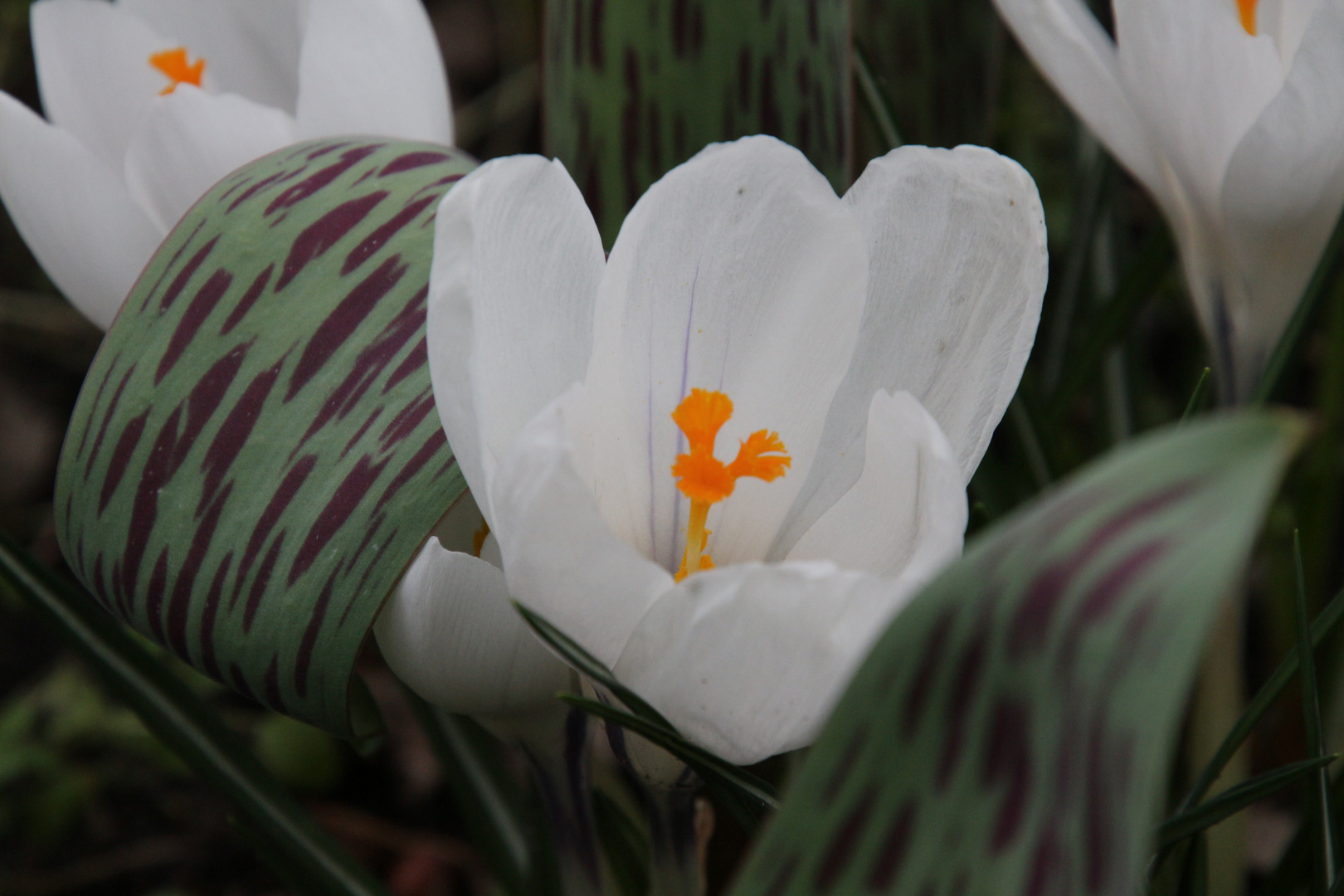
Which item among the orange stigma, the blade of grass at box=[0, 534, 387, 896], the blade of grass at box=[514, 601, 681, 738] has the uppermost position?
the orange stigma

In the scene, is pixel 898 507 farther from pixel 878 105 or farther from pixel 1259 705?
pixel 878 105

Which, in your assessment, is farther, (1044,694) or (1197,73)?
(1197,73)

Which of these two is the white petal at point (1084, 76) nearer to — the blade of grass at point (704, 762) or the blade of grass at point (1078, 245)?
the blade of grass at point (1078, 245)

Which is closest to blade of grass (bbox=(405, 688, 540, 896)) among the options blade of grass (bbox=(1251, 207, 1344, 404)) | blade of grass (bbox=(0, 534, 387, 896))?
blade of grass (bbox=(0, 534, 387, 896))

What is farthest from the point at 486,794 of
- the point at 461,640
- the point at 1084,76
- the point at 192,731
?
the point at 1084,76

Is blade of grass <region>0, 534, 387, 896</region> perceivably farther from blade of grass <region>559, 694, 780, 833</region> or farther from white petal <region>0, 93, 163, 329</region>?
blade of grass <region>559, 694, 780, 833</region>

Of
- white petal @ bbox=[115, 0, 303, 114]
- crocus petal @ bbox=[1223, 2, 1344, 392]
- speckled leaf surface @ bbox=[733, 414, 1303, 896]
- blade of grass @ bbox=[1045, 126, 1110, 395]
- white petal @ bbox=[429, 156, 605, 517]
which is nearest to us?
speckled leaf surface @ bbox=[733, 414, 1303, 896]
